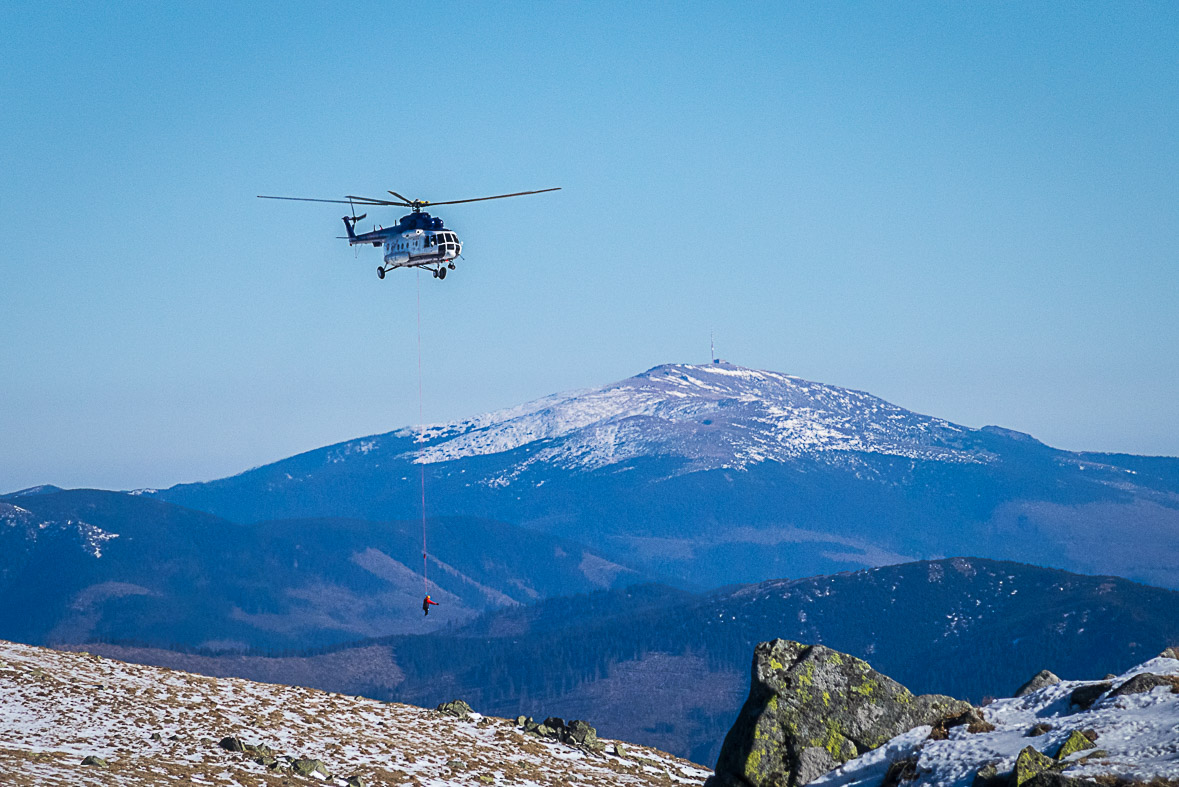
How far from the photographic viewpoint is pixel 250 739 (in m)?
52.4

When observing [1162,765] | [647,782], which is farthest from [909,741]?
[647,782]

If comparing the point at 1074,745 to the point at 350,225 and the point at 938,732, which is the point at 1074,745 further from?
the point at 350,225

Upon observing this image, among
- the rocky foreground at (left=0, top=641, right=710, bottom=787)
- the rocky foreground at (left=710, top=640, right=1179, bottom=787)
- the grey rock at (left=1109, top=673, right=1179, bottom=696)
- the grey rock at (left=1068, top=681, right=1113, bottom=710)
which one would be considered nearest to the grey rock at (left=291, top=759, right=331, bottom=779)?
the rocky foreground at (left=0, top=641, right=710, bottom=787)

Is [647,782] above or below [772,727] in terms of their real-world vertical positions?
below

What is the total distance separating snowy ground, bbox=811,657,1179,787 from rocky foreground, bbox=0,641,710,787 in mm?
21252

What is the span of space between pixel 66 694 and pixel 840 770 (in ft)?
121

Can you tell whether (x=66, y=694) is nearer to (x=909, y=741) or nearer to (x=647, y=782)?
(x=647, y=782)

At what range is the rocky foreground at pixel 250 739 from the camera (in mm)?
46406

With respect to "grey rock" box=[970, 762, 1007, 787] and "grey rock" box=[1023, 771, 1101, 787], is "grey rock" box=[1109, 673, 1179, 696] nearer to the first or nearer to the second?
"grey rock" box=[970, 762, 1007, 787]

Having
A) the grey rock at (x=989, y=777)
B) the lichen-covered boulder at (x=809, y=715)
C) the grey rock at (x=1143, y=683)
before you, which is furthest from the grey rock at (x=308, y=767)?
the grey rock at (x=1143, y=683)

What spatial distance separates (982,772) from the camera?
30250mm

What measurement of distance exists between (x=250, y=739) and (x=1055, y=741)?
113 ft

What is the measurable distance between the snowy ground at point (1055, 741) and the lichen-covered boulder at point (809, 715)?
2.08m

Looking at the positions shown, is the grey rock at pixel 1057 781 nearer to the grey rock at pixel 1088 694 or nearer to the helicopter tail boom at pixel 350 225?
the grey rock at pixel 1088 694
